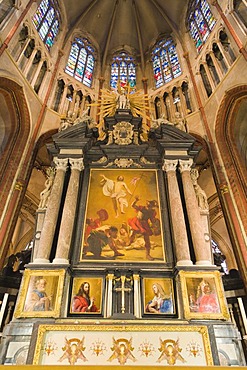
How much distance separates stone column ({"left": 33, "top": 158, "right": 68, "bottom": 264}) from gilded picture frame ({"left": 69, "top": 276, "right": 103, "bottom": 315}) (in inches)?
32.7

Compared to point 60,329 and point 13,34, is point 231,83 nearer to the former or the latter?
point 13,34

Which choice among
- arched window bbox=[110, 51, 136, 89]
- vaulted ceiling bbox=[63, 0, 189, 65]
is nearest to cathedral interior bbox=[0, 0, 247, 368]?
arched window bbox=[110, 51, 136, 89]

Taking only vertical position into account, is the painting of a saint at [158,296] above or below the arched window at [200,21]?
below

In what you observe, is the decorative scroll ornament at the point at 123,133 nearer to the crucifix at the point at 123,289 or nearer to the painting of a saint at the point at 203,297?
the crucifix at the point at 123,289

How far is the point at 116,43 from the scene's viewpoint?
1961 centimetres

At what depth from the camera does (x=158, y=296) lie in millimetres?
6109

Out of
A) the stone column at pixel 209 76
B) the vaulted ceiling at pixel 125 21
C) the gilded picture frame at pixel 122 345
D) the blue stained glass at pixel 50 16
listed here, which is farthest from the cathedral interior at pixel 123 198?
the vaulted ceiling at pixel 125 21

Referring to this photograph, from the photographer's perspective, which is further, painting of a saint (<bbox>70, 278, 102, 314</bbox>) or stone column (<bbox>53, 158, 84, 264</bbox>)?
stone column (<bbox>53, 158, 84, 264</bbox>)

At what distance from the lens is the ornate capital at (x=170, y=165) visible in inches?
330

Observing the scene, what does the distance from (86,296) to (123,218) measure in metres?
2.13

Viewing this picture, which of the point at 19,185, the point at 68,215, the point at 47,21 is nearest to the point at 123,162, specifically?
the point at 68,215

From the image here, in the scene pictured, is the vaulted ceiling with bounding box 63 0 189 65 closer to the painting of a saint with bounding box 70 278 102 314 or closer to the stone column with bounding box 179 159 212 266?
the stone column with bounding box 179 159 212 266

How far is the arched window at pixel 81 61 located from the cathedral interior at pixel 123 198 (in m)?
0.10

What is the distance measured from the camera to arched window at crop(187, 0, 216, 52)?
14633mm
